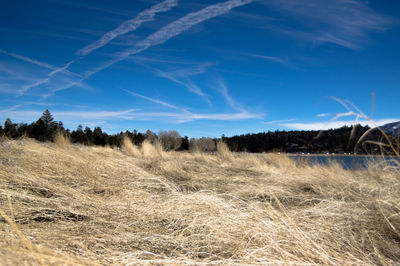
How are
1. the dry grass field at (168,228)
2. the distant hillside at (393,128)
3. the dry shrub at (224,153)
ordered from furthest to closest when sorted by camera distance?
the dry shrub at (224,153) < the distant hillside at (393,128) < the dry grass field at (168,228)

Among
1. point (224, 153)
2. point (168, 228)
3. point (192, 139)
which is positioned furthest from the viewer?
point (192, 139)

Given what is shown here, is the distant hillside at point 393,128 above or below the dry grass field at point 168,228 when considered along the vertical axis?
above

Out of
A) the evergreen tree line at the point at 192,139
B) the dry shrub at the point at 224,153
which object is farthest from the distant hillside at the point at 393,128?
the dry shrub at the point at 224,153

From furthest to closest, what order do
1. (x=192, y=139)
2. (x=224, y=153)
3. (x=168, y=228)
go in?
(x=192, y=139) < (x=224, y=153) < (x=168, y=228)

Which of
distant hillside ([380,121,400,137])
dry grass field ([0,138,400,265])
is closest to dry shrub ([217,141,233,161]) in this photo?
dry grass field ([0,138,400,265])

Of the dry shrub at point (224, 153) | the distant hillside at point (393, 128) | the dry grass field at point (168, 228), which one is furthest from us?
the dry shrub at point (224, 153)

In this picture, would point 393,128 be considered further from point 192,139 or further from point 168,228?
point 192,139

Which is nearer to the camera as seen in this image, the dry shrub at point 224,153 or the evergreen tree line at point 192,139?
the evergreen tree line at point 192,139

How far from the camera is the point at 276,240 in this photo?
49.9 inches

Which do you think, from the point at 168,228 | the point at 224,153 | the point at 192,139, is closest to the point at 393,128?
the point at 168,228

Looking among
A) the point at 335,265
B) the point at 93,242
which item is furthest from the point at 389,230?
the point at 93,242

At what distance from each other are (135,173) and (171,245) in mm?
2095

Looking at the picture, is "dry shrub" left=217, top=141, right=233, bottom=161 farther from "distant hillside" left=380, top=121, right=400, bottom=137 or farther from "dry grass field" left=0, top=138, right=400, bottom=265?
"distant hillside" left=380, top=121, right=400, bottom=137

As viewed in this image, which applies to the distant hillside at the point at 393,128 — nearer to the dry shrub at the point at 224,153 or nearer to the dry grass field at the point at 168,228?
the dry grass field at the point at 168,228
